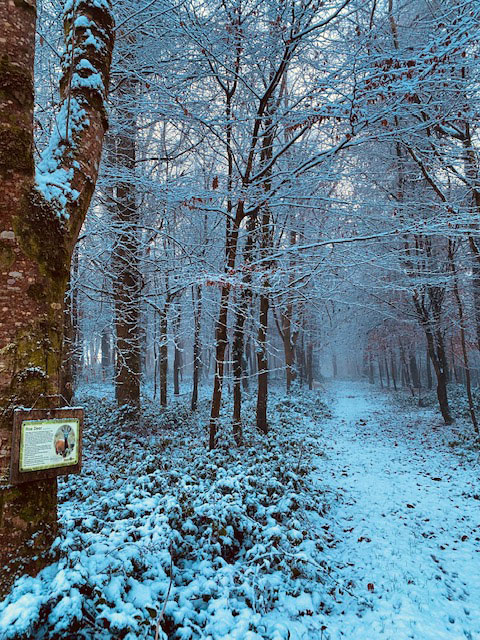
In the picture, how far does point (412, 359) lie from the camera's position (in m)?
26.1

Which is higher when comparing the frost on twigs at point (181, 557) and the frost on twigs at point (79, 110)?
the frost on twigs at point (79, 110)

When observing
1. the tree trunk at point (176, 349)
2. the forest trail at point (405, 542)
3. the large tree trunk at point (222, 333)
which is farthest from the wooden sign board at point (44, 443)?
the large tree trunk at point (222, 333)

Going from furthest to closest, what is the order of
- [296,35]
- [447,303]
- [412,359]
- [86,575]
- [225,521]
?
[412,359], [447,303], [296,35], [225,521], [86,575]

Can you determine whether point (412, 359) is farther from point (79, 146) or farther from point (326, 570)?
point (79, 146)

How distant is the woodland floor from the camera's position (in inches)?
114

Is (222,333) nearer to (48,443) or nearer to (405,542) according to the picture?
(405,542)

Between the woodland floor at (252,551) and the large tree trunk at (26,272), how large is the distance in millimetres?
314

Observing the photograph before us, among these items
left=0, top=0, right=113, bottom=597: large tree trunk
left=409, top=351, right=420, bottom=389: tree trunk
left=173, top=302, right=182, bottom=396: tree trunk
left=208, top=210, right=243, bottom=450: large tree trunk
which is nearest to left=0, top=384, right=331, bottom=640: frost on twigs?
left=0, top=0, right=113, bottom=597: large tree trunk

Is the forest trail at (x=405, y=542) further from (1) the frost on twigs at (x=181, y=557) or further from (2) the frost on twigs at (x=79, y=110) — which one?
(2) the frost on twigs at (x=79, y=110)

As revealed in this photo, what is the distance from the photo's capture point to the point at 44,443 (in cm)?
256

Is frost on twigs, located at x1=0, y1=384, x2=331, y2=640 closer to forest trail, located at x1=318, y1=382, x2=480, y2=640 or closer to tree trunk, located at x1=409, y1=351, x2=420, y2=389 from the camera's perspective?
forest trail, located at x1=318, y1=382, x2=480, y2=640

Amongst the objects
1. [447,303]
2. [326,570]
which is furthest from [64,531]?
[447,303]

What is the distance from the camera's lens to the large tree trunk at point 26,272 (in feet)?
7.98

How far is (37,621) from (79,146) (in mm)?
3451
